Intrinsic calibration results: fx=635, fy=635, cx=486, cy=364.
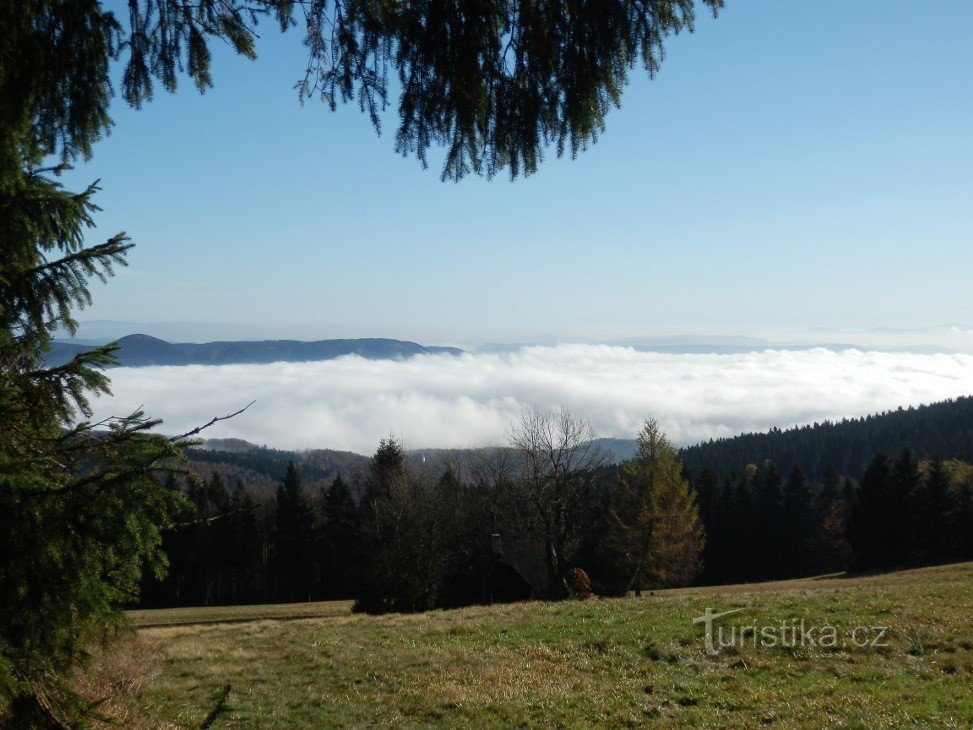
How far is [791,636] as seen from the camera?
1292 centimetres

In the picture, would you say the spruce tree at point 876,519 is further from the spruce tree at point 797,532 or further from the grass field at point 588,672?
the grass field at point 588,672

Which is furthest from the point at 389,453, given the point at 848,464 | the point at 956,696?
the point at 848,464

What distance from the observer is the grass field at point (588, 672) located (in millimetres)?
9242

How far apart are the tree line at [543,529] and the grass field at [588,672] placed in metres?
12.1

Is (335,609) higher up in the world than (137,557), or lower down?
lower down

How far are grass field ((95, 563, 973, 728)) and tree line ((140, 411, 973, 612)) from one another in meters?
12.1

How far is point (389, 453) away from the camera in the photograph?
166 ft

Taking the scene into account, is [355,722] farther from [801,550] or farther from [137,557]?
[801,550]

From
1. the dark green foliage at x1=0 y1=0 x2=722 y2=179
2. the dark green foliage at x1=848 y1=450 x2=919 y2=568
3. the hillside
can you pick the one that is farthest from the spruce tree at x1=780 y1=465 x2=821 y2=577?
the dark green foliage at x1=0 y1=0 x2=722 y2=179

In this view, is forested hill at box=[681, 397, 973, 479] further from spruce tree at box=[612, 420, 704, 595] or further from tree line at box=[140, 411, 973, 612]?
spruce tree at box=[612, 420, 704, 595]

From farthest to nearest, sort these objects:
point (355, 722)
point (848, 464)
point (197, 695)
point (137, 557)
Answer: point (848, 464)
point (197, 695)
point (355, 722)
point (137, 557)

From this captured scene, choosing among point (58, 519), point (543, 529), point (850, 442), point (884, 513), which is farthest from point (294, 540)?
point (850, 442)

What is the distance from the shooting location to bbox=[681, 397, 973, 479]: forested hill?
121875 mm

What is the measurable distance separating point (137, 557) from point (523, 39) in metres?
4.26
